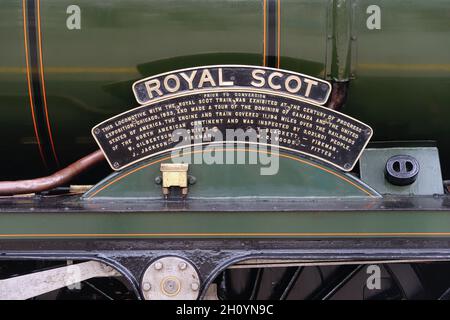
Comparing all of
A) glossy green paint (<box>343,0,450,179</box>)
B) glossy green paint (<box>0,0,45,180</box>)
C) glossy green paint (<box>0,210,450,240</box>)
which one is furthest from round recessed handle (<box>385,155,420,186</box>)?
glossy green paint (<box>0,0,45,180</box>)

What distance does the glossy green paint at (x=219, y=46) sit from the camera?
3033mm

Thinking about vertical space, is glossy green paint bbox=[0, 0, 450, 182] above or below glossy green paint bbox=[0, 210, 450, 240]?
above

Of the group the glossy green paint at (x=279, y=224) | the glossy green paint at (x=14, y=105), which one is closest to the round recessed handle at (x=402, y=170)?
the glossy green paint at (x=279, y=224)

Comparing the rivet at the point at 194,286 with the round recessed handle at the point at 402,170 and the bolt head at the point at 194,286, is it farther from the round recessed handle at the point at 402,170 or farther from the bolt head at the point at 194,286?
the round recessed handle at the point at 402,170

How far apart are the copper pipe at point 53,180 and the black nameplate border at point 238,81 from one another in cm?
44

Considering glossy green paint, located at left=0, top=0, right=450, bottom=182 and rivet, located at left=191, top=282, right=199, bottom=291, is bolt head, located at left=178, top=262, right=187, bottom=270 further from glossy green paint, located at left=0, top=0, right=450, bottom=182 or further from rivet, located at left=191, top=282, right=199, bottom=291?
glossy green paint, located at left=0, top=0, right=450, bottom=182

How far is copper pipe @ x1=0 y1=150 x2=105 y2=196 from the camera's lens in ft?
10.4

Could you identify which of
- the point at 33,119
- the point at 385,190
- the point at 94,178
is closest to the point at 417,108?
the point at 385,190

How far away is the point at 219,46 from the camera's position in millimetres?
Result: 3059

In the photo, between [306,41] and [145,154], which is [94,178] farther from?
[306,41]

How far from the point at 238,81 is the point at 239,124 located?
21cm

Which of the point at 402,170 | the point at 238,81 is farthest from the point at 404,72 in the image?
the point at 238,81

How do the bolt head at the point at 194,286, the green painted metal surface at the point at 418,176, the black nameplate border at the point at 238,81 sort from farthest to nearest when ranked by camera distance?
the green painted metal surface at the point at 418,176
the black nameplate border at the point at 238,81
the bolt head at the point at 194,286

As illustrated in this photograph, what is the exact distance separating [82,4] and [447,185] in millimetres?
2191
